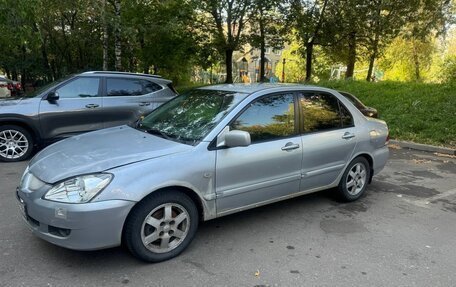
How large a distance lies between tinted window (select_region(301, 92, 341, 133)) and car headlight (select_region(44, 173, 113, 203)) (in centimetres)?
242

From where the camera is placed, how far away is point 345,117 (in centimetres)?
517

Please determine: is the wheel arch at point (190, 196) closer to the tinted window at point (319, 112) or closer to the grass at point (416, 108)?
the tinted window at point (319, 112)

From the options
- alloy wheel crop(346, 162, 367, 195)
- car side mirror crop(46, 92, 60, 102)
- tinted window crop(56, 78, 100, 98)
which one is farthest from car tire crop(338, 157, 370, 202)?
car side mirror crop(46, 92, 60, 102)

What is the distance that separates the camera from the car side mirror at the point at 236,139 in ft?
12.2

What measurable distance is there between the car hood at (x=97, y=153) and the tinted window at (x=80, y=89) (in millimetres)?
3592

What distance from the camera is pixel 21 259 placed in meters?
3.51

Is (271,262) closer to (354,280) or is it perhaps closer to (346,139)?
(354,280)

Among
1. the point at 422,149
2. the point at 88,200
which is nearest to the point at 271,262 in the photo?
the point at 88,200

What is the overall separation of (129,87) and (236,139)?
16.4 ft

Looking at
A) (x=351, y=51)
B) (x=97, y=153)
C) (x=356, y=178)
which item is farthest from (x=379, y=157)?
(x=351, y=51)

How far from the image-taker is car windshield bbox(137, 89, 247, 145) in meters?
4.00

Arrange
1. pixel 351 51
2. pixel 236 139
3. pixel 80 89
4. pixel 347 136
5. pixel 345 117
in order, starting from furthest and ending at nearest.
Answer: pixel 351 51
pixel 80 89
pixel 345 117
pixel 347 136
pixel 236 139

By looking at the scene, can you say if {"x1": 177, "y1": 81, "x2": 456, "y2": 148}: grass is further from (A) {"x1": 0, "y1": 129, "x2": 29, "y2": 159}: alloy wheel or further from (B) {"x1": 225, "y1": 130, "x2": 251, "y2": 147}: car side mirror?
(B) {"x1": 225, "y1": 130, "x2": 251, "y2": 147}: car side mirror

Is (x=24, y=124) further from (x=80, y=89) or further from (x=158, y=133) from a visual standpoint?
(x=158, y=133)
